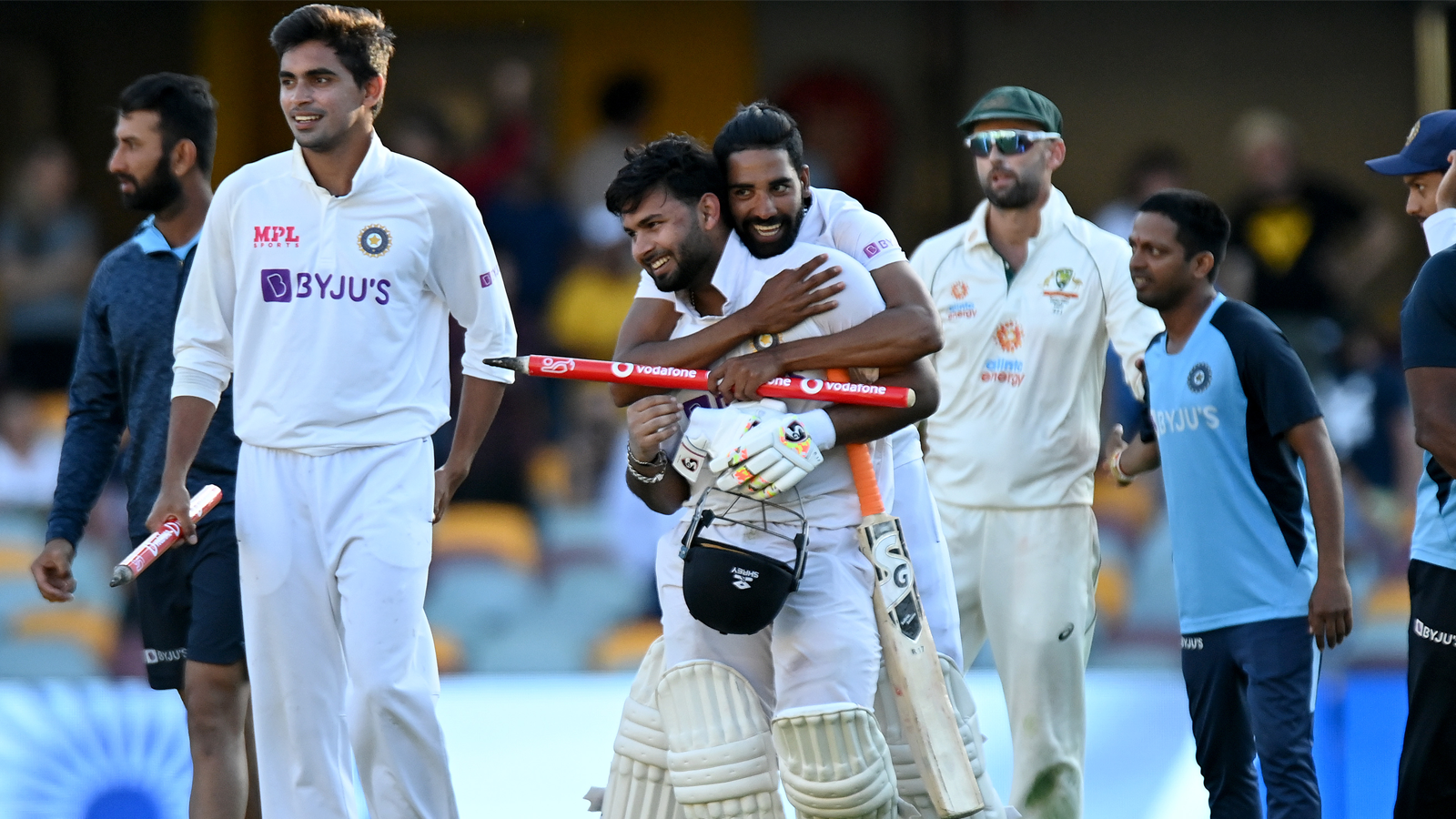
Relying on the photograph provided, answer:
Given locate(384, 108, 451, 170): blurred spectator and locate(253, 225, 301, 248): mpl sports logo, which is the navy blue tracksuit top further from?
locate(384, 108, 451, 170): blurred spectator

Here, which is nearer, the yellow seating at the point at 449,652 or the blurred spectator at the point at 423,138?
the yellow seating at the point at 449,652

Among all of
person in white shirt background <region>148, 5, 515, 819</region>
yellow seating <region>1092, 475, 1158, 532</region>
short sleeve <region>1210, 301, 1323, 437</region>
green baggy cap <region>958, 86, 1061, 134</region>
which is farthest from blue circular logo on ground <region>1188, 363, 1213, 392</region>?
yellow seating <region>1092, 475, 1158, 532</region>

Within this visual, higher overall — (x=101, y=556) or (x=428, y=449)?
(x=428, y=449)

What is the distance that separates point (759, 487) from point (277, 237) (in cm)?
145

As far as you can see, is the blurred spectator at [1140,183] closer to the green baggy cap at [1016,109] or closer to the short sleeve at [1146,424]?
the green baggy cap at [1016,109]

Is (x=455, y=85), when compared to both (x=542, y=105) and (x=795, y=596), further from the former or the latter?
(x=795, y=596)

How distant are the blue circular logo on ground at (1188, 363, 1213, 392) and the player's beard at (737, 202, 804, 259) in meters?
1.30

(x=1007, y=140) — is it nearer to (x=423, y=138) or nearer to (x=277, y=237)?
(x=277, y=237)

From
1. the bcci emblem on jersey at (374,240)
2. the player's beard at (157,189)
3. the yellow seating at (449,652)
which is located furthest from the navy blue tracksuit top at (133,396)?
the yellow seating at (449,652)

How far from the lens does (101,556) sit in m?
8.78

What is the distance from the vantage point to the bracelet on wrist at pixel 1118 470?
5.03 meters

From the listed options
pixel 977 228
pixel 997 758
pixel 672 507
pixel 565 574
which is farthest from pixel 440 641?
pixel 672 507

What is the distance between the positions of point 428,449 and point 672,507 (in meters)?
0.72

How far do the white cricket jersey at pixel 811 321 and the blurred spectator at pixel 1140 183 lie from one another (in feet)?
19.3
